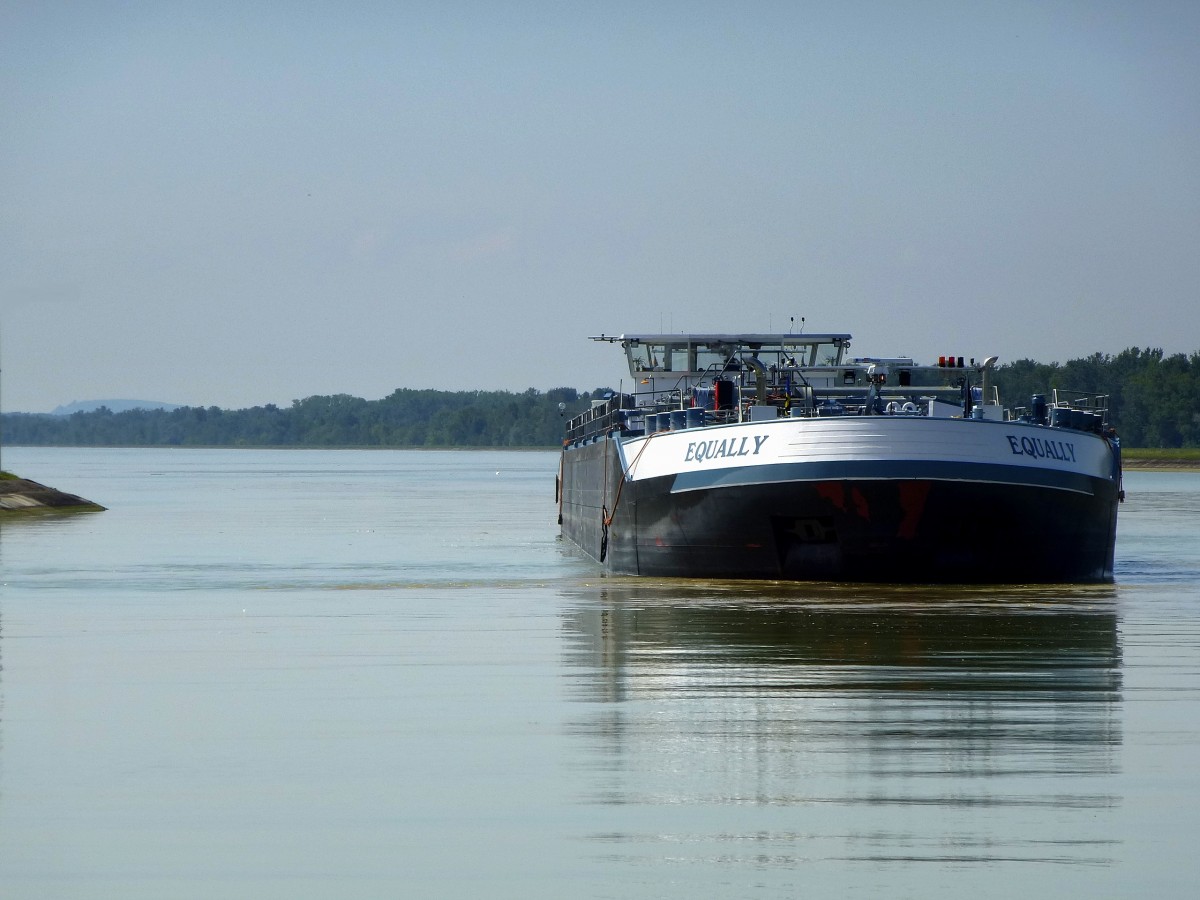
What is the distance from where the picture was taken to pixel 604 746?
372 inches

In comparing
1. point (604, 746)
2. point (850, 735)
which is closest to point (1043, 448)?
point (850, 735)

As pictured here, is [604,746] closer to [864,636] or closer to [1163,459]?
[864,636]

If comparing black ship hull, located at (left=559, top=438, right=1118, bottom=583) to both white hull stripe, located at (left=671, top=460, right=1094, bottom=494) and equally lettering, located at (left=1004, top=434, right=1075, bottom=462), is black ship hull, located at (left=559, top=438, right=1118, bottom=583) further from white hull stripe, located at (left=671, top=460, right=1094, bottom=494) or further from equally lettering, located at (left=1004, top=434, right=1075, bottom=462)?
equally lettering, located at (left=1004, top=434, right=1075, bottom=462)

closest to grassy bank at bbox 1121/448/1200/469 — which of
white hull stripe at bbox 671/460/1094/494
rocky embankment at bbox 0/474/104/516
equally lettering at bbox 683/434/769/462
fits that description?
rocky embankment at bbox 0/474/104/516

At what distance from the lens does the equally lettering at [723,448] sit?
20.8 metres

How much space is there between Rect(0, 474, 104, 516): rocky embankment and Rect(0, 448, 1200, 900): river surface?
27222 millimetres

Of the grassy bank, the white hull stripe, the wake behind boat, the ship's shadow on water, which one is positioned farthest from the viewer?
the grassy bank

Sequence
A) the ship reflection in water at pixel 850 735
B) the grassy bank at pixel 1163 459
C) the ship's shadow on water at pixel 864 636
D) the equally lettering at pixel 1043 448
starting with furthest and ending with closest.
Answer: the grassy bank at pixel 1163 459 → the equally lettering at pixel 1043 448 → the ship's shadow on water at pixel 864 636 → the ship reflection in water at pixel 850 735

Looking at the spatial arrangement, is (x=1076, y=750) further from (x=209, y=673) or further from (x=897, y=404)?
(x=897, y=404)

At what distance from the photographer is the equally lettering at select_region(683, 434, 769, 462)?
20797 mm

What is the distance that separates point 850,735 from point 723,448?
11.8 metres

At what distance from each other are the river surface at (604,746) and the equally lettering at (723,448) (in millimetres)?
2013

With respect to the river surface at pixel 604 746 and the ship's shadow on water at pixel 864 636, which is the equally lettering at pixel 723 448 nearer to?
the ship's shadow on water at pixel 864 636

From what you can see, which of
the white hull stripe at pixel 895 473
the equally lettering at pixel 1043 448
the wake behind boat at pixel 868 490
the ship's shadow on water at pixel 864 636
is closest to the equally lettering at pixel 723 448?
the wake behind boat at pixel 868 490
